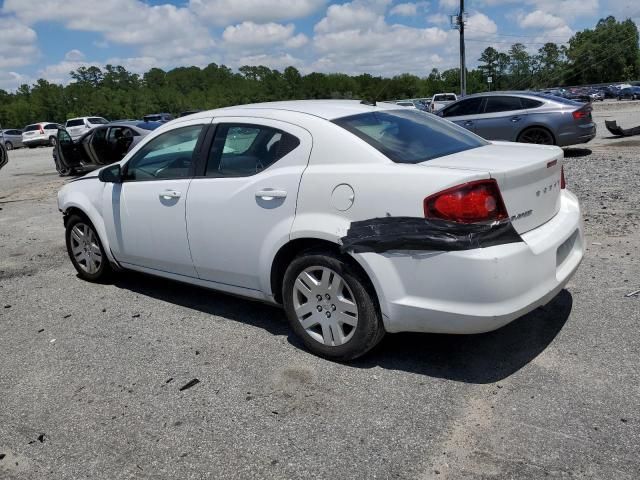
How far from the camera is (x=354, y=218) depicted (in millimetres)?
3459

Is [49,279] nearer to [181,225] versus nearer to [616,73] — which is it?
[181,225]

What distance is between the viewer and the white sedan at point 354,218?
3.20 m

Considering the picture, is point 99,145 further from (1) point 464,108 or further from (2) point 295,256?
(2) point 295,256

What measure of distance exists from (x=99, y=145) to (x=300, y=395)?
1389 cm

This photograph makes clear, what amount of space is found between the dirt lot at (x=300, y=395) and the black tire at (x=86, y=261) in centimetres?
40

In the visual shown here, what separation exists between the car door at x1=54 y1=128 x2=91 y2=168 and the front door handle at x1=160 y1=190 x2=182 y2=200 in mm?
12491

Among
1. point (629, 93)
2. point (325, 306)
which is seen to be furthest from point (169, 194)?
point (629, 93)

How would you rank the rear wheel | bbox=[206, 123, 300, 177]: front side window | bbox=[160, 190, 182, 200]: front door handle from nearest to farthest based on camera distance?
bbox=[206, 123, 300, 177]: front side window → bbox=[160, 190, 182, 200]: front door handle → the rear wheel

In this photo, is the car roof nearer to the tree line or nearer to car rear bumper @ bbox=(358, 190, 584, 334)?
car rear bumper @ bbox=(358, 190, 584, 334)

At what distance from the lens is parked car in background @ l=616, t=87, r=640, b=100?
5708 cm

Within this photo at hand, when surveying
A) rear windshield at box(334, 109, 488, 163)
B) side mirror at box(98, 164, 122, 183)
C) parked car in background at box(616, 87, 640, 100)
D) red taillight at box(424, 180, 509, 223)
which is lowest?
parked car in background at box(616, 87, 640, 100)

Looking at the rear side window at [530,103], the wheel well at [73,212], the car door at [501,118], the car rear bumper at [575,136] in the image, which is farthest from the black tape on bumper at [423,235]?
the rear side window at [530,103]

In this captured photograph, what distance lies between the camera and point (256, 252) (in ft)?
13.1

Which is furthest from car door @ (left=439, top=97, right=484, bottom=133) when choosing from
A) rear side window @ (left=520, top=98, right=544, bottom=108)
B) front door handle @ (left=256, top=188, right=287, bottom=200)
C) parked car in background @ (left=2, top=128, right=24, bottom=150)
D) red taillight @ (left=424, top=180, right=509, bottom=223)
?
parked car in background @ (left=2, top=128, right=24, bottom=150)
